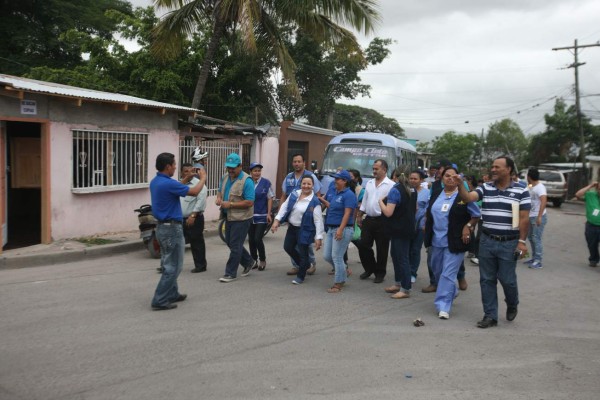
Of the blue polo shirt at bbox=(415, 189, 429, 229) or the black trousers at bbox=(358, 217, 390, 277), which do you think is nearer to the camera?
the black trousers at bbox=(358, 217, 390, 277)

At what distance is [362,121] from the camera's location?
4672cm

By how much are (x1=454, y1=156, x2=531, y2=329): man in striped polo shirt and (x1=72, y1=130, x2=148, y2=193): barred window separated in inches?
285

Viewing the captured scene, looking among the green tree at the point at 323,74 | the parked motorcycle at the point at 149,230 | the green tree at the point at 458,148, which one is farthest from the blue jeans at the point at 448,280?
the green tree at the point at 458,148

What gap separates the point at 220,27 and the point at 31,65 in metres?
13.9

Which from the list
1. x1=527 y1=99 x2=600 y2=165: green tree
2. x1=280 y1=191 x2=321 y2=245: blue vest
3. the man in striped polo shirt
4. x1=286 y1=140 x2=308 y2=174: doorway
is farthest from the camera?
x1=527 y1=99 x2=600 y2=165: green tree

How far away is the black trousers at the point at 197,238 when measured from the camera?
8.12 m

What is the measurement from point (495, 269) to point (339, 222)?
2.10m

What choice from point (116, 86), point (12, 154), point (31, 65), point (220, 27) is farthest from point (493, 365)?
point (31, 65)

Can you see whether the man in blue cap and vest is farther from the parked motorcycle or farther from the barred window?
the barred window

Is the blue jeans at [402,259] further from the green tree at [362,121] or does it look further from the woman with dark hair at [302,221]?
the green tree at [362,121]

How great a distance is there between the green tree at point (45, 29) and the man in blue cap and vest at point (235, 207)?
2012 centimetres

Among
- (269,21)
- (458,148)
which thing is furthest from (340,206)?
(458,148)

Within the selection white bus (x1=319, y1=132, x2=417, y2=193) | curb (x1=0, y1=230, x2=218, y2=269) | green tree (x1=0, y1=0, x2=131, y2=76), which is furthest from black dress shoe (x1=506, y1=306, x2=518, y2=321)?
green tree (x1=0, y1=0, x2=131, y2=76)

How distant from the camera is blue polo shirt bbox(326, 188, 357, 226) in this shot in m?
7.08
